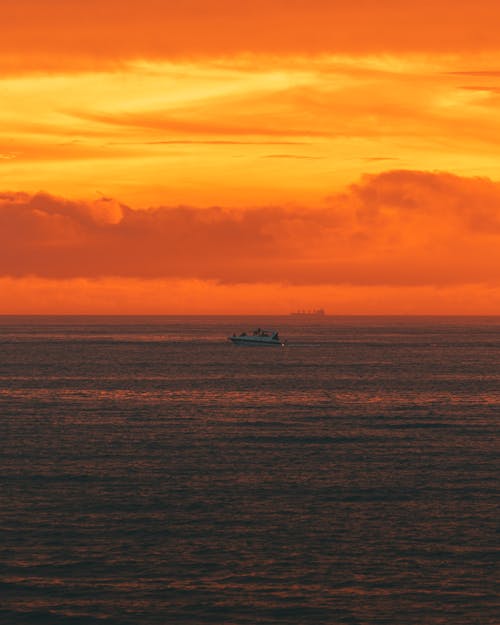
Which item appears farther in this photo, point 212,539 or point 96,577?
point 212,539

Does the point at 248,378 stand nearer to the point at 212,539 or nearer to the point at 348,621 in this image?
the point at 212,539

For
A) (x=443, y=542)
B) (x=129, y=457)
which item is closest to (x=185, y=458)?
(x=129, y=457)

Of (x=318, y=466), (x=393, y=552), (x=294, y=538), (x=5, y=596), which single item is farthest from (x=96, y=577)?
(x=318, y=466)

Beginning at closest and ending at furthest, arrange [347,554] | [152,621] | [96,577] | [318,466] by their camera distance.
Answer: [152,621] → [96,577] → [347,554] → [318,466]

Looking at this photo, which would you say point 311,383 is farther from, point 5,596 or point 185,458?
point 5,596

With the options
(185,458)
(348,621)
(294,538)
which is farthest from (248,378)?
(348,621)

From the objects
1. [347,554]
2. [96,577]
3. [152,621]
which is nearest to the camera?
[152,621]

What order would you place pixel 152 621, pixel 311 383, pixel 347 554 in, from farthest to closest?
pixel 311 383 → pixel 347 554 → pixel 152 621

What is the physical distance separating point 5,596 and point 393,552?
72.6 ft

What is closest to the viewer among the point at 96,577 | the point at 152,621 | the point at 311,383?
the point at 152,621

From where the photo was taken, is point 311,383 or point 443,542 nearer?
point 443,542

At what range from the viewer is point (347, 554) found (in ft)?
178

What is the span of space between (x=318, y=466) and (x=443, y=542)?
24.8 m

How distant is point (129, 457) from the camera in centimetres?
8488
